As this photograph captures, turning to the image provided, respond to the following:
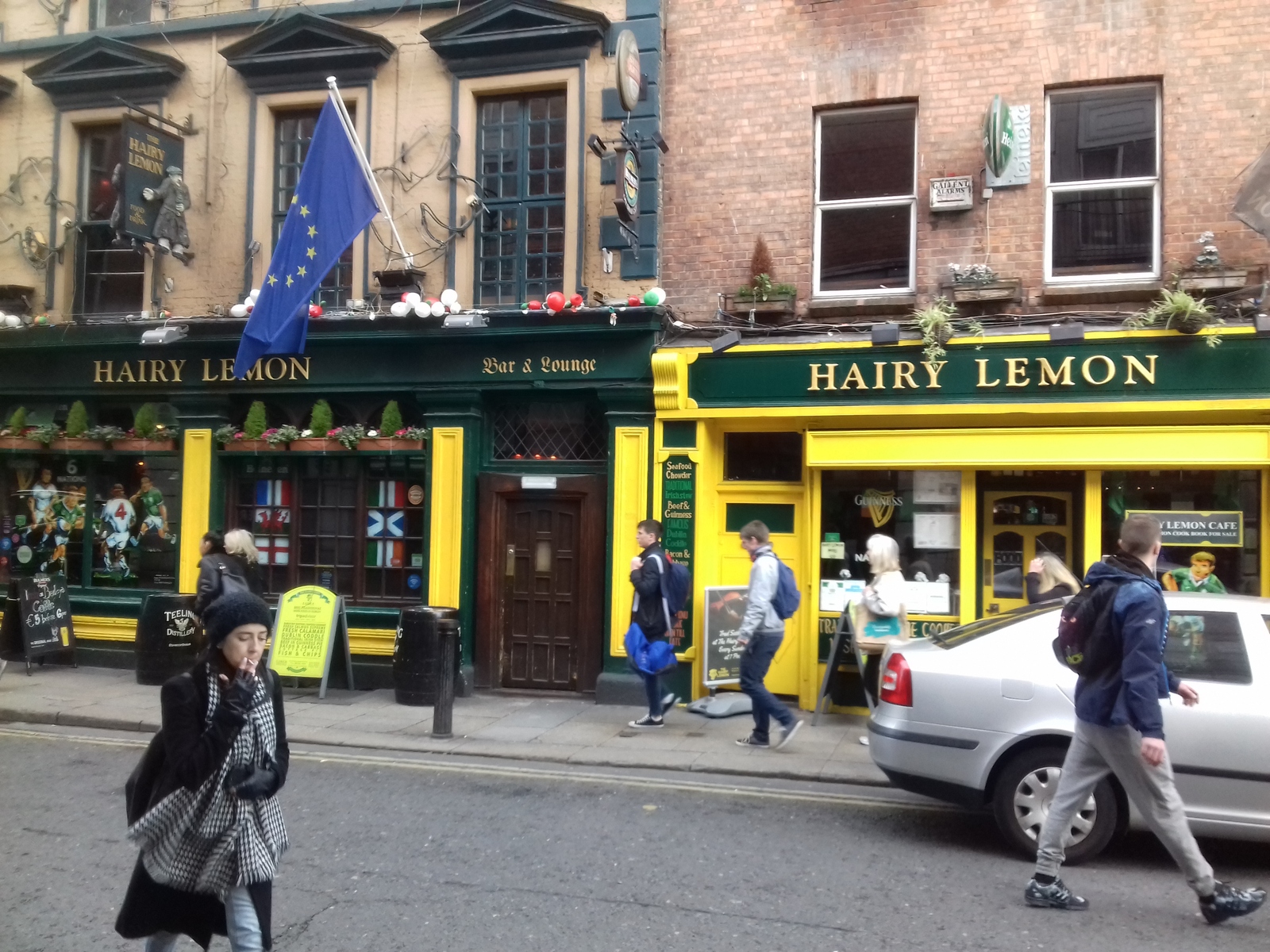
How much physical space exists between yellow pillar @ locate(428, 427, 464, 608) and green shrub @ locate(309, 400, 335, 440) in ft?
4.46

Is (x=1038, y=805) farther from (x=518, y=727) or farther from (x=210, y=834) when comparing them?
(x=518, y=727)

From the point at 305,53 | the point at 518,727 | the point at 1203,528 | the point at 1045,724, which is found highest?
the point at 305,53

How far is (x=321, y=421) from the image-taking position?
477 inches

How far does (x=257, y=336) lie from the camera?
36.2 ft

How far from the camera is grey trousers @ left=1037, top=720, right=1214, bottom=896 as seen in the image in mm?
4988

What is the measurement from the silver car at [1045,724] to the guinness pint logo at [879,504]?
4.01 m

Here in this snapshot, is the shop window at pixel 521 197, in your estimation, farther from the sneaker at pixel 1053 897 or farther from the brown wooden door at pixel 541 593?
the sneaker at pixel 1053 897

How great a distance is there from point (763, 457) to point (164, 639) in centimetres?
664

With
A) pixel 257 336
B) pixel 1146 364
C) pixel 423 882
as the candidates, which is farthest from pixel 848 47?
pixel 423 882

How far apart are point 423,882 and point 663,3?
9240 mm

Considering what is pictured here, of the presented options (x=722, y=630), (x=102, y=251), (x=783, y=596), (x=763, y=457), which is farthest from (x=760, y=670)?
(x=102, y=251)

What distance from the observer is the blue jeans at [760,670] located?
873cm

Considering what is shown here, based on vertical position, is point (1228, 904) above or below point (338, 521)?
below

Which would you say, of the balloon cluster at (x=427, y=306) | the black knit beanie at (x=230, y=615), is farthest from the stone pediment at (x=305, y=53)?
the black knit beanie at (x=230, y=615)
